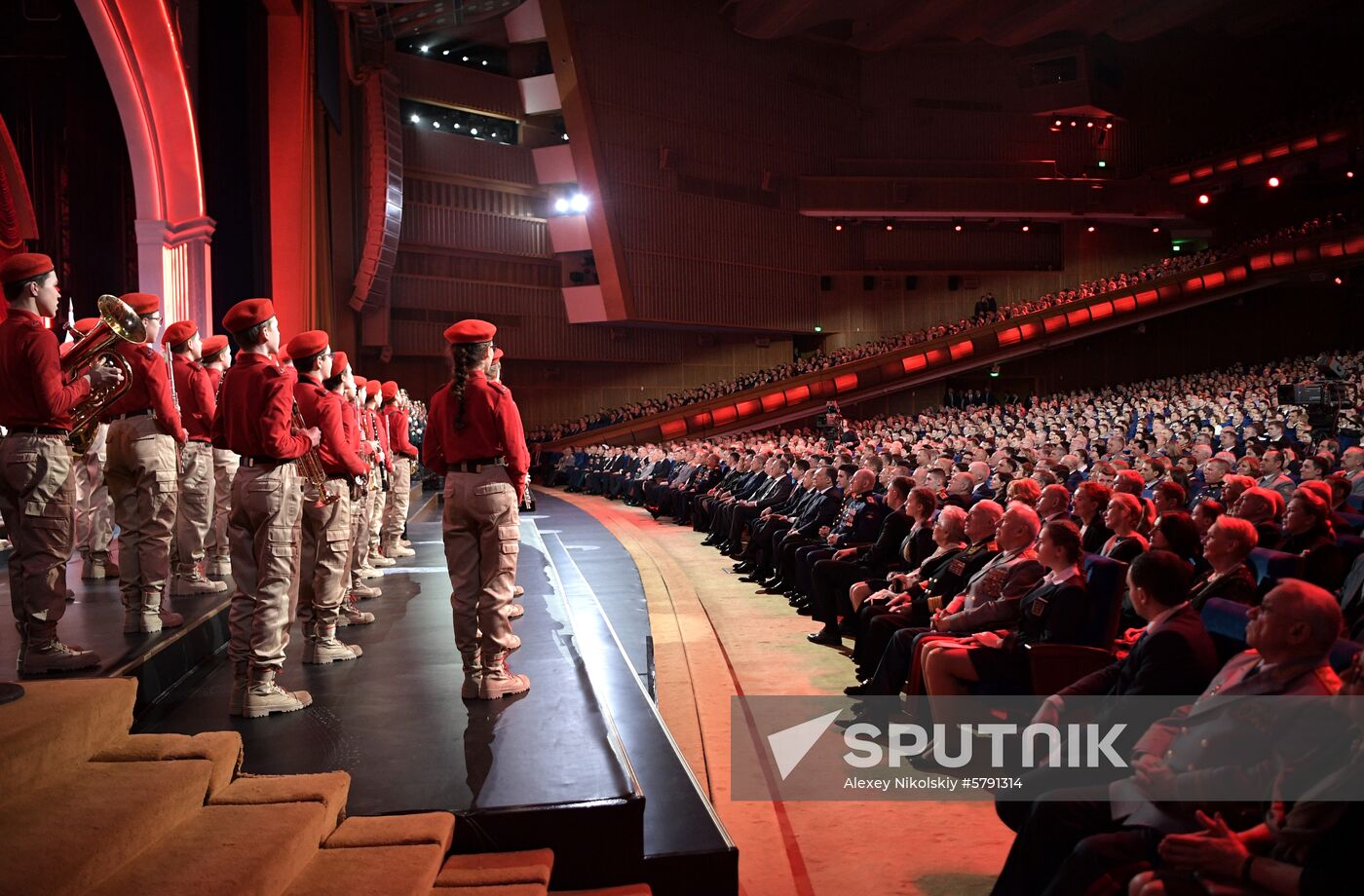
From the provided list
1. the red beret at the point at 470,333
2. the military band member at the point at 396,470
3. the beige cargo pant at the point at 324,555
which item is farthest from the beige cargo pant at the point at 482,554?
the military band member at the point at 396,470

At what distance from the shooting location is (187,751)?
2.80m

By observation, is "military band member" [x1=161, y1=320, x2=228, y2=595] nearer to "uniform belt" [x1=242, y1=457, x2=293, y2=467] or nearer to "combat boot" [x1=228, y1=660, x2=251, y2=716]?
"uniform belt" [x1=242, y1=457, x2=293, y2=467]

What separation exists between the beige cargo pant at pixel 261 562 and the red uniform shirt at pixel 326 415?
0.70m

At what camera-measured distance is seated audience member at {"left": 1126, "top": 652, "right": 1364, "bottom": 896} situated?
1.98m

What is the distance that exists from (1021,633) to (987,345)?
877 inches

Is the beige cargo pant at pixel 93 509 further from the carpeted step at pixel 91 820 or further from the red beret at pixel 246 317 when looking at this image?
the carpeted step at pixel 91 820

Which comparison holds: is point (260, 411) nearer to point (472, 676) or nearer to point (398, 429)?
point (472, 676)

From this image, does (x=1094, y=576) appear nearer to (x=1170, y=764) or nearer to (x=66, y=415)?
(x=1170, y=764)

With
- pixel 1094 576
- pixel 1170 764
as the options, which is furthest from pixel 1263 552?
pixel 1170 764

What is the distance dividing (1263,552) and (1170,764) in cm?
175

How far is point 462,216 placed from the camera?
23719mm

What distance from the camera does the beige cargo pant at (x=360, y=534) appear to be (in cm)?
588

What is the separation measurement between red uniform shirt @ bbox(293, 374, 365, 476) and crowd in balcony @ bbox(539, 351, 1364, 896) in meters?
2.53

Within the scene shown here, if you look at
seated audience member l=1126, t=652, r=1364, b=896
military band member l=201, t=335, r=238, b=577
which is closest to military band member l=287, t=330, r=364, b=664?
military band member l=201, t=335, r=238, b=577
